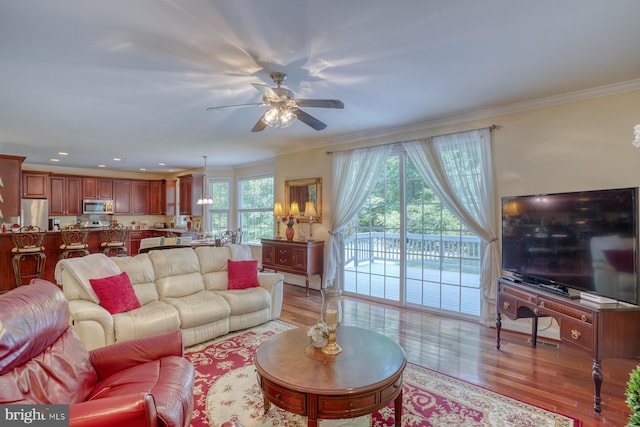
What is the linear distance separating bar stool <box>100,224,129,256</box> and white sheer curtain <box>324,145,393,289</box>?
4667 mm

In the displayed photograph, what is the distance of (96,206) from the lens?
8578 millimetres

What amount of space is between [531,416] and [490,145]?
9.50 ft

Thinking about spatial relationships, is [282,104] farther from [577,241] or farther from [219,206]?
[219,206]

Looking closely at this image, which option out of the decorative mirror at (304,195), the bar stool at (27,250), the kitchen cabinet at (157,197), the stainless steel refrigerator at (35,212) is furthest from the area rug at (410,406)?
the kitchen cabinet at (157,197)

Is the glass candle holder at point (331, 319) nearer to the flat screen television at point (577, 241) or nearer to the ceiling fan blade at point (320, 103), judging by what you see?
the ceiling fan blade at point (320, 103)

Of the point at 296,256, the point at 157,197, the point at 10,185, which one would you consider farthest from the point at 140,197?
the point at 296,256

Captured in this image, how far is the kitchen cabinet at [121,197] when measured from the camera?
9.06 meters

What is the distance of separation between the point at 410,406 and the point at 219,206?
7260mm

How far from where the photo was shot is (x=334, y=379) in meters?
1.77

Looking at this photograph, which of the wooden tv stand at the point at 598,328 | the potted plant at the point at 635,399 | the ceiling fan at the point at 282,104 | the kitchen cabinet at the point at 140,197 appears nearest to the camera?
the potted plant at the point at 635,399

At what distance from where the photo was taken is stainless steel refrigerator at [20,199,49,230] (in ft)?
24.4

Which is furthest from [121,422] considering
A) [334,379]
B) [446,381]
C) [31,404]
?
[446,381]

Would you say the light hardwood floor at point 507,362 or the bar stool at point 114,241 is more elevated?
the bar stool at point 114,241

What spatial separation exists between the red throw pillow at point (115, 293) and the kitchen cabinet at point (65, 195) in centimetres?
686
